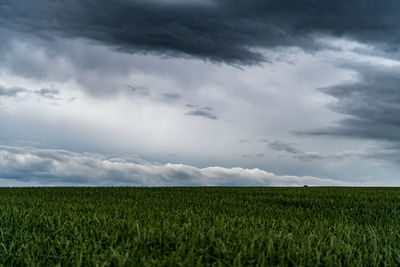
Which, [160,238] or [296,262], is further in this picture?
[160,238]

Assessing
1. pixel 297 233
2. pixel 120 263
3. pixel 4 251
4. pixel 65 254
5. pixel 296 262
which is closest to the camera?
pixel 120 263

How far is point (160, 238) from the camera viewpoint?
4805mm

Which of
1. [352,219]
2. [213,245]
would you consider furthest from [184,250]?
[352,219]

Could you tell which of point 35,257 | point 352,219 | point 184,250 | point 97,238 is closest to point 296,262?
point 184,250

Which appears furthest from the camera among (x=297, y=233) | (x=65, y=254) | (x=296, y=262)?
(x=297, y=233)

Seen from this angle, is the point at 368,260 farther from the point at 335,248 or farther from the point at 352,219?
the point at 352,219

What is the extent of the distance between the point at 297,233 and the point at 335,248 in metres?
1.37

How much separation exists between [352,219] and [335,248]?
426 cm

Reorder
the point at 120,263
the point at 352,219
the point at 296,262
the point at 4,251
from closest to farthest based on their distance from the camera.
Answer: the point at 120,263 < the point at 296,262 < the point at 4,251 < the point at 352,219

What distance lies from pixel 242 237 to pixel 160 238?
1172mm

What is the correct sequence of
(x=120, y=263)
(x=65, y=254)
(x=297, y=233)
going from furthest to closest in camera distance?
(x=297, y=233) → (x=65, y=254) → (x=120, y=263)

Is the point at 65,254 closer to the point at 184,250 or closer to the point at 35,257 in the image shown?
the point at 35,257

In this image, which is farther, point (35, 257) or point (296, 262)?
point (35, 257)

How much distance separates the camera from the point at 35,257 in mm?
4605
